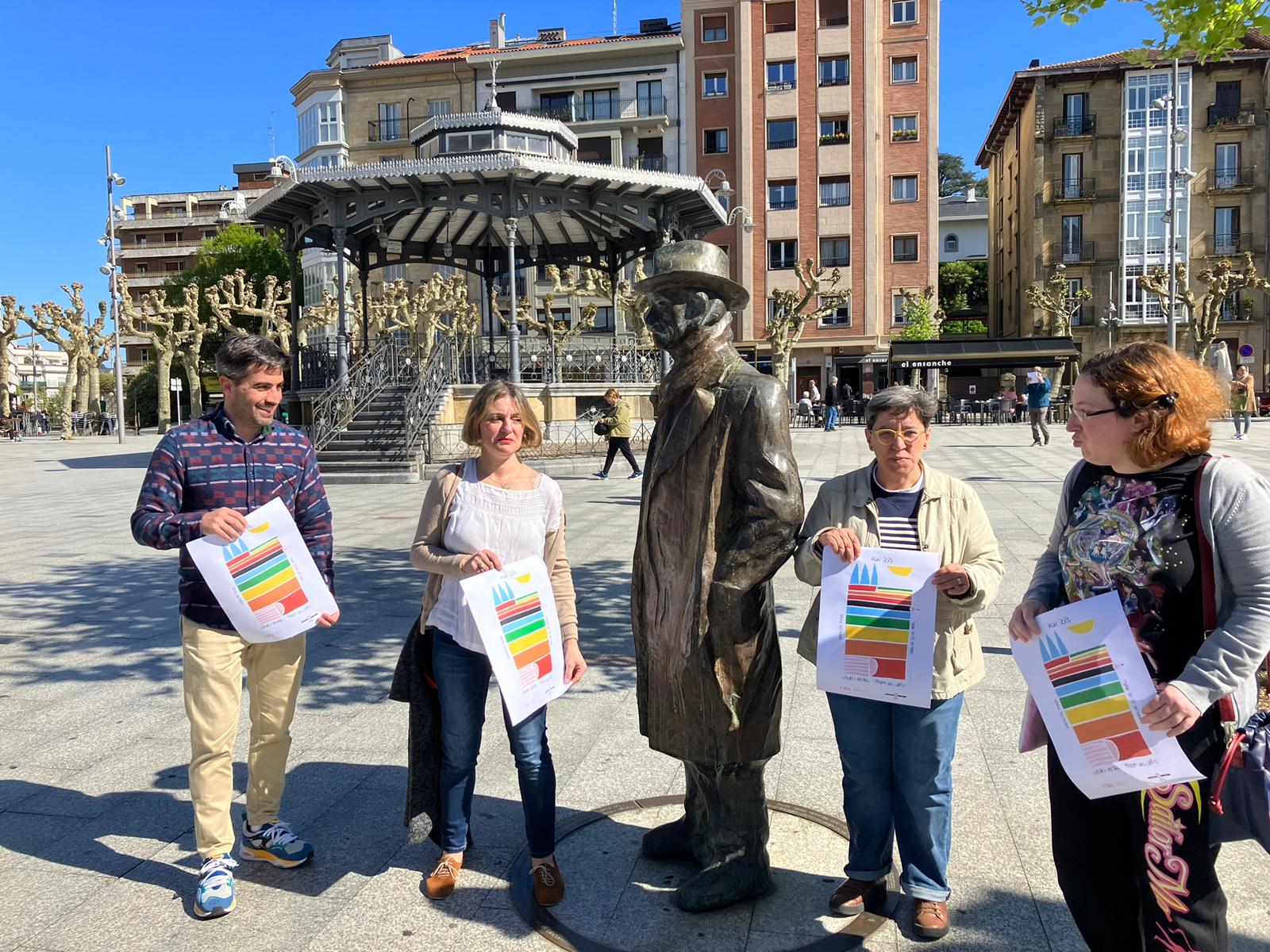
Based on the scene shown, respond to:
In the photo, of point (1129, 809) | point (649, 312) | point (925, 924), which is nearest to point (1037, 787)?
point (925, 924)

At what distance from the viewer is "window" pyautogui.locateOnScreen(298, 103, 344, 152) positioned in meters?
50.3

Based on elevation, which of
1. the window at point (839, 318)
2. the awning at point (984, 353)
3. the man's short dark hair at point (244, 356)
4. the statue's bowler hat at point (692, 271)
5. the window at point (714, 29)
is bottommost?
the man's short dark hair at point (244, 356)

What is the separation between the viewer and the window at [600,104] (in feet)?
151

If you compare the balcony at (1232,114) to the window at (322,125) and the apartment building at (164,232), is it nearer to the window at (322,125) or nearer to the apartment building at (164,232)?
the window at (322,125)

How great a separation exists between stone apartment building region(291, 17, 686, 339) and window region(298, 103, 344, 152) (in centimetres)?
6

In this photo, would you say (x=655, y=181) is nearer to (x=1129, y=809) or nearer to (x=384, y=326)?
(x=1129, y=809)

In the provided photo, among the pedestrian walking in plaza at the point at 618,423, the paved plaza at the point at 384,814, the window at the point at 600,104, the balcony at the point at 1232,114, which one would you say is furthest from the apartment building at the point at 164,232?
the paved plaza at the point at 384,814

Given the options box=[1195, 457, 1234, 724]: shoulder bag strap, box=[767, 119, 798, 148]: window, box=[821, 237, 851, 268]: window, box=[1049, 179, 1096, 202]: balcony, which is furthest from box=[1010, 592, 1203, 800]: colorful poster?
box=[1049, 179, 1096, 202]: balcony

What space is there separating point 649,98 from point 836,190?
9893 mm

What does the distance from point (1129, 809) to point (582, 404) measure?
18526mm

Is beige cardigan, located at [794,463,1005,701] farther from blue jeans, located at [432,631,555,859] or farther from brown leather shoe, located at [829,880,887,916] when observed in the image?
blue jeans, located at [432,631,555,859]

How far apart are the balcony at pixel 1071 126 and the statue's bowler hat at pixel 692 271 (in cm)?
4884

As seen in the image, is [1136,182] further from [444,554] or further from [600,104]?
[444,554]

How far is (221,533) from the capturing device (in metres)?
2.96
